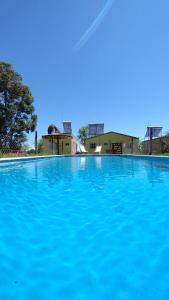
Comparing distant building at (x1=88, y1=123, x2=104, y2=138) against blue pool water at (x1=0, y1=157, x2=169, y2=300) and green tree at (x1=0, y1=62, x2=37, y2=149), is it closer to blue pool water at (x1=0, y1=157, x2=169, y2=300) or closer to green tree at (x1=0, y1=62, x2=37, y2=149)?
green tree at (x1=0, y1=62, x2=37, y2=149)

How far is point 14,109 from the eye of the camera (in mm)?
24141

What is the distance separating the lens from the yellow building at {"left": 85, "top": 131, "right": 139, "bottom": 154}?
28578 millimetres

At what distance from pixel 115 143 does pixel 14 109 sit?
14.8m

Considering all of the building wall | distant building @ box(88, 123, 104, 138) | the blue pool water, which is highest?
distant building @ box(88, 123, 104, 138)

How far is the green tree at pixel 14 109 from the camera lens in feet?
77.2

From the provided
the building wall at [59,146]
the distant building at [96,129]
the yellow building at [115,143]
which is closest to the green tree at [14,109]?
the building wall at [59,146]

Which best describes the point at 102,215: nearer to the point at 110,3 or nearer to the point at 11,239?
the point at 11,239

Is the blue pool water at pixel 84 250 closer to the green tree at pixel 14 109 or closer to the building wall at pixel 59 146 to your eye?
the green tree at pixel 14 109

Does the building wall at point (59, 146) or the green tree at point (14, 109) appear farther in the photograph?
the building wall at point (59, 146)

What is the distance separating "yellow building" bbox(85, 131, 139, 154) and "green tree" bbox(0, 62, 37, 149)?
979 cm

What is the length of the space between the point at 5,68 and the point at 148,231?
2554cm

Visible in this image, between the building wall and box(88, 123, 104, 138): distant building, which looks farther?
Result: box(88, 123, 104, 138): distant building

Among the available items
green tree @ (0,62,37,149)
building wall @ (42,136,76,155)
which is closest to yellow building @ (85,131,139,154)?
building wall @ (42,136,76,155)

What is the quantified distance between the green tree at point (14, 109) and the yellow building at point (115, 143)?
9788 mm
